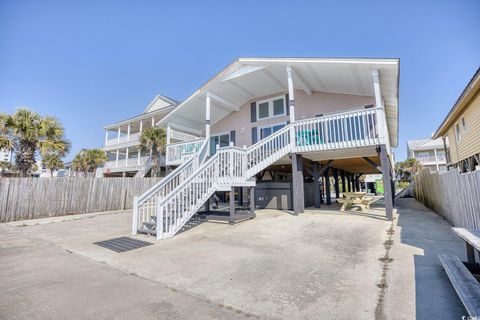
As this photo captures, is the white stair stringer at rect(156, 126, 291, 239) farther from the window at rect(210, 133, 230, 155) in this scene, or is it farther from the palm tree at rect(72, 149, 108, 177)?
the palm tree at rect(72, 149, 108, 177)

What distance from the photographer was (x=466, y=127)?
33.0 ft

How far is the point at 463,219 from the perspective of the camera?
536 cm

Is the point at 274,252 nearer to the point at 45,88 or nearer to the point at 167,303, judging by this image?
the point at 167,303

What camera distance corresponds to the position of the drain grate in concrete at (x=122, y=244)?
196 inches

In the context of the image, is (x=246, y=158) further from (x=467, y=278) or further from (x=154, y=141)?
(x=154, y=141)

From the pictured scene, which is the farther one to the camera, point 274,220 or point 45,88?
point 45,88

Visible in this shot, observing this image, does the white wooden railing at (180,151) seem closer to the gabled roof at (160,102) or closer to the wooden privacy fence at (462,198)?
the wooden privacy fence at (462,198)

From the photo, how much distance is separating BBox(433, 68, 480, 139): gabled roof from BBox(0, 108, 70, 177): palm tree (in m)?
17.8

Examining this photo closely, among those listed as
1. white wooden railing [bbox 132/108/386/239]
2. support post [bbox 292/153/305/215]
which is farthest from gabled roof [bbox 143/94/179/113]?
support post [bbox 292/153/305/215]

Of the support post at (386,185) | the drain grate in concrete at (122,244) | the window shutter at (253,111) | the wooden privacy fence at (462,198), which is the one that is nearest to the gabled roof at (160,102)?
the window shutter at (253,111)

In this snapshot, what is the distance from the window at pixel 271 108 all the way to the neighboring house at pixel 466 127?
297 inches

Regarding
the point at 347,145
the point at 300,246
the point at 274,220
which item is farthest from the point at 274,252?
the point at 347,145

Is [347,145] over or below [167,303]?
over

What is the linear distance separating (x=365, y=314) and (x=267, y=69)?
1044cm
